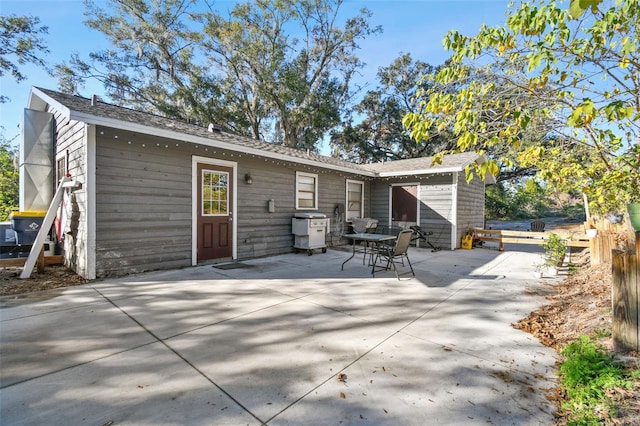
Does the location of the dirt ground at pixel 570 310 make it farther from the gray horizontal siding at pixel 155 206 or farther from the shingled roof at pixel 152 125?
the shingled roof at pixel 152 125

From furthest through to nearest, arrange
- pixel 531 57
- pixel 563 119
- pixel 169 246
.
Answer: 1. pixel 169 246
2. pixel 563 119
3. pixel 531 57

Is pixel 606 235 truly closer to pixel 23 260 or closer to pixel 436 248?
pixel 436 248

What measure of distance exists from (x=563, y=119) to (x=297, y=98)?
14678mm

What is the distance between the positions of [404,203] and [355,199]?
170cm

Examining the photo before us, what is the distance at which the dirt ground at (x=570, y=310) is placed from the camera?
168 centimetres

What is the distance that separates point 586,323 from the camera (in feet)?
8.97

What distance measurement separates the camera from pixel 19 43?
1077 cm

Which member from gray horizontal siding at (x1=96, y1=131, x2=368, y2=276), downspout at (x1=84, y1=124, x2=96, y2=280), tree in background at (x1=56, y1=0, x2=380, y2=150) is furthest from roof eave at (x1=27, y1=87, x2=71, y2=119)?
tree in background at (x1=56, y1=0, x2=380, y2=150)

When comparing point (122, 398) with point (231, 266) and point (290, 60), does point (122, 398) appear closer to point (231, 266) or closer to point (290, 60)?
point (231, 266)

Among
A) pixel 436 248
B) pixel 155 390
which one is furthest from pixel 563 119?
pixel 436 248

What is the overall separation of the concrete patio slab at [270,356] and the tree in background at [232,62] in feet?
47.2

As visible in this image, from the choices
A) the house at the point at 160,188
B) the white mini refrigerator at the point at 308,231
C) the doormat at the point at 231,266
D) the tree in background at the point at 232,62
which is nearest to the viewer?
the house at the point at 160,188

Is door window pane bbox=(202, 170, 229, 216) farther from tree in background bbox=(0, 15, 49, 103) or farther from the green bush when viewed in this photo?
tree in background bbox=(0, 15, 49, 103)

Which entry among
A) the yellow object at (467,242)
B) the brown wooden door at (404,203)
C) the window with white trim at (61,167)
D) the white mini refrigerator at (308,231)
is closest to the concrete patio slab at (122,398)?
the window with white trim at (61,167)
